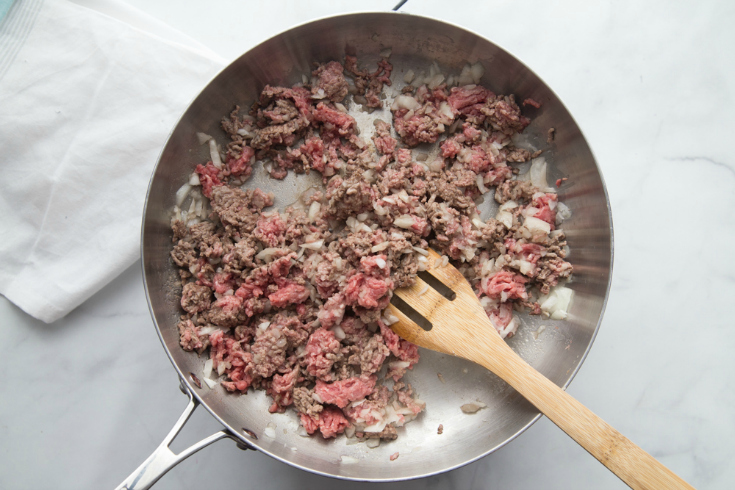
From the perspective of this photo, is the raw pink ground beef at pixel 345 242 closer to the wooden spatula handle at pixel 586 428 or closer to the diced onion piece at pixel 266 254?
the diced onion piece at pixel 266 254

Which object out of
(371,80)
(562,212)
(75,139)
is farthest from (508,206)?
(75,139)

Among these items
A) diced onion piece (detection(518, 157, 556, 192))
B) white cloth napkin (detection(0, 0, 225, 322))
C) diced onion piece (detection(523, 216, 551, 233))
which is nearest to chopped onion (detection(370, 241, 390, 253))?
diced onion piece (detection(523, 216, 551, 233))

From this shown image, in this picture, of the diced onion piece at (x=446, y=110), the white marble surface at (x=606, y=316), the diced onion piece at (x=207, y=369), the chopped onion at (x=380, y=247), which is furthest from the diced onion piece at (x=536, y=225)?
the diced onion piece at (x=207, y=369)

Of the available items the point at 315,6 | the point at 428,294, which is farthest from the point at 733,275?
the point at 315,6

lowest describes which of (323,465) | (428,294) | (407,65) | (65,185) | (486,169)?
(323,465)

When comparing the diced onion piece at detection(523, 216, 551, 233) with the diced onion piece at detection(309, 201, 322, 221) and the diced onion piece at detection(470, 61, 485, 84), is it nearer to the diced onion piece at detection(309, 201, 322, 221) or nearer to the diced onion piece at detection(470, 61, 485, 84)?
the diced onion piece at detection(470, 61, 485, 84)

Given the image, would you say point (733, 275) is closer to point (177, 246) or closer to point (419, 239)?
point (419, 239)
